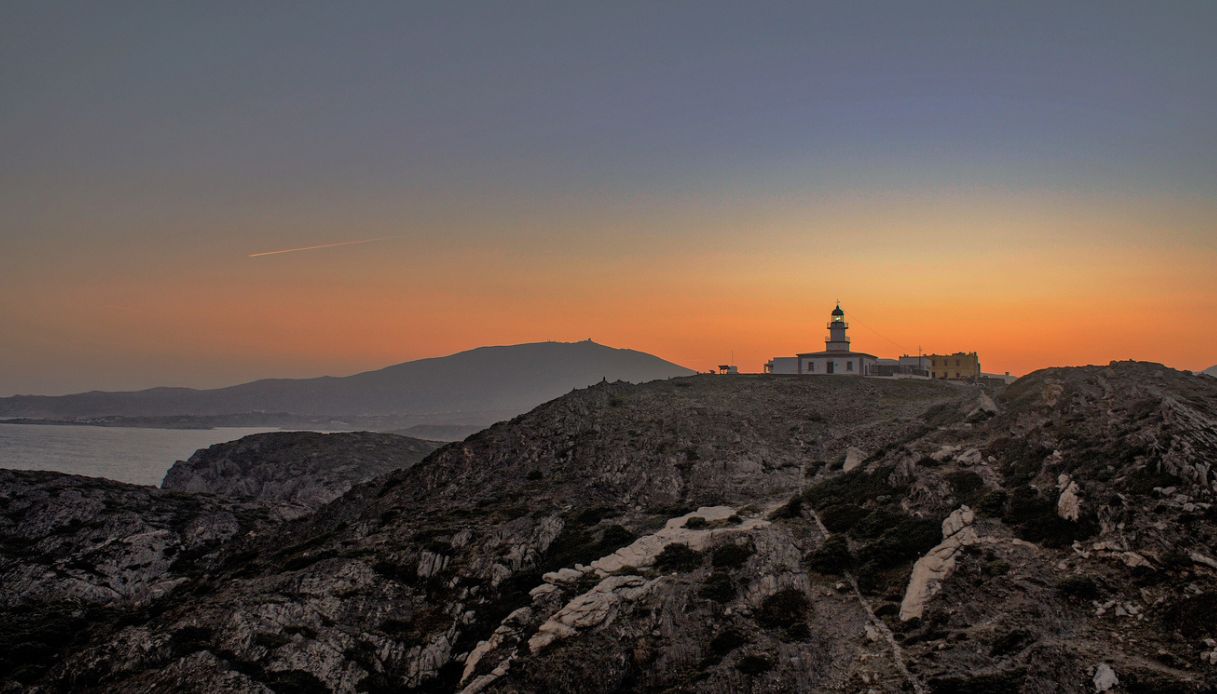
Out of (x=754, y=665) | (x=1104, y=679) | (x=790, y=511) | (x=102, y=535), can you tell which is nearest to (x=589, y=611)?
(x=754, y=665)

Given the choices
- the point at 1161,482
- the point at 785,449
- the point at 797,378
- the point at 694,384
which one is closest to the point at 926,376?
the point at 797,378

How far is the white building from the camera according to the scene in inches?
4001

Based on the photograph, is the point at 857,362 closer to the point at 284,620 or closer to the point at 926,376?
the point at 926,376

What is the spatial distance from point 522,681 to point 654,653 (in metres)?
6.10

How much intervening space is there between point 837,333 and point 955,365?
71.6 feet

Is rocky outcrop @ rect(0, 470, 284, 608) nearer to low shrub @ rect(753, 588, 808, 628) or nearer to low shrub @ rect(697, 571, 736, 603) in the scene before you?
low shrub @ rect(697, 571, 736, 603)

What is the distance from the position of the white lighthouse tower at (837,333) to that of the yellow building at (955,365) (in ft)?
54.9

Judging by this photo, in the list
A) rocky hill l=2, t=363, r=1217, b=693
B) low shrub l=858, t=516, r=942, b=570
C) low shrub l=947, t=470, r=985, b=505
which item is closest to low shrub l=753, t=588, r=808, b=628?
rocky hill l=2, t=363, r=1217, b=693

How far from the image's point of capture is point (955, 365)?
11131cm

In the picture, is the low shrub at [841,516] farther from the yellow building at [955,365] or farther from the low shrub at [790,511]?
the yellow building at [955,365]

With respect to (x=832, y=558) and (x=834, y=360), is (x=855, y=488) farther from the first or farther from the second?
(x=834, y=360)

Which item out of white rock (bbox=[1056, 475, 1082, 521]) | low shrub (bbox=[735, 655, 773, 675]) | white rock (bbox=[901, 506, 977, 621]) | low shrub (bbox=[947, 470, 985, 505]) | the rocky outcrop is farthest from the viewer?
the rocky outcrop

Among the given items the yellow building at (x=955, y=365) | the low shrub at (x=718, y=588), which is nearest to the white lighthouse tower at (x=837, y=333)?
the yellow building at (x=955, y=365)

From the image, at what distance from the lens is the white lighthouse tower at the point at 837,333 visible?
10781 centimetres
